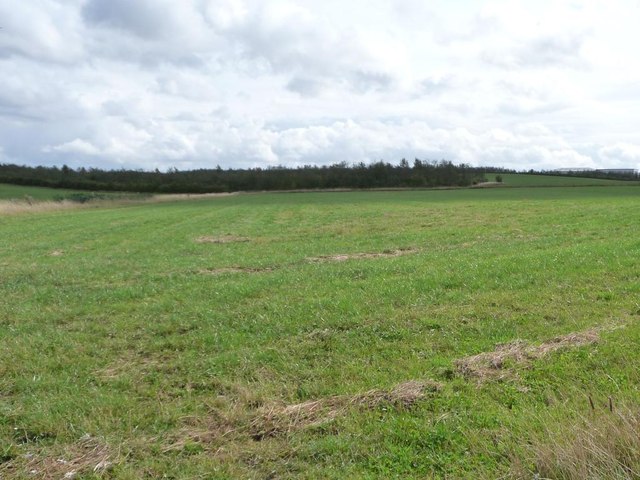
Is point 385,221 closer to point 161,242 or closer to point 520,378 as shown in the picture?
point 161,242

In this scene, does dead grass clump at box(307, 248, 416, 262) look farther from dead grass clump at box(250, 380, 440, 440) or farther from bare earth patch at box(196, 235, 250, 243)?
dead grass clump at box(250, 380, 440, 440)

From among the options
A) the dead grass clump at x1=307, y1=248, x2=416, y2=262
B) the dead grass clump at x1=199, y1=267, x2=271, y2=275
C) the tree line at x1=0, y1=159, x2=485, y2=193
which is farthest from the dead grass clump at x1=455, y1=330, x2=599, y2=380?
the tree line at x1=0, y1=159, x2=485, y2=193

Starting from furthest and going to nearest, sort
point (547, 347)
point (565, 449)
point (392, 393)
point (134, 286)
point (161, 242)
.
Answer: point (161, 242), point (134, 286), point (547, 347), point (392, 393), point (565, 449)

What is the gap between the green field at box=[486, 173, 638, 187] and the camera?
92.1 meters

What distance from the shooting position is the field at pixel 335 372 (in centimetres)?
448

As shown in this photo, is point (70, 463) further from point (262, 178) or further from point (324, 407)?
point (262, 178)

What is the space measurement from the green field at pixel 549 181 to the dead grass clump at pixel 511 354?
9310 centimetres

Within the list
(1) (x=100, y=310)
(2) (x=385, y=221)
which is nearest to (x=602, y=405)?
(1) (x=100, y=310)

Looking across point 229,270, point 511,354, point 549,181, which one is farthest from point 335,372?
point 549,181

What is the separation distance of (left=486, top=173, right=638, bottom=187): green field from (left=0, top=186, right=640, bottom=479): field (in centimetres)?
8888

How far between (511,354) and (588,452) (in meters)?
2.45

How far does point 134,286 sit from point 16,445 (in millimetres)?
7997

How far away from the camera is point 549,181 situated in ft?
332

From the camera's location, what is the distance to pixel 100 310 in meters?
10.4
